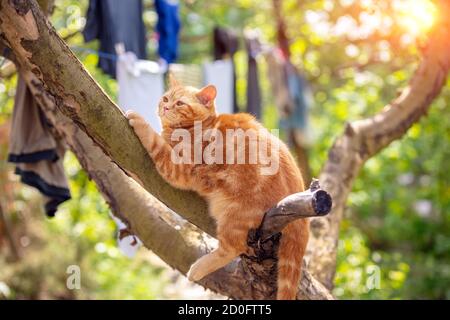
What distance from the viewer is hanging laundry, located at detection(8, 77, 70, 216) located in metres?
3.23

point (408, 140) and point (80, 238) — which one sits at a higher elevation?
point (408, 140)

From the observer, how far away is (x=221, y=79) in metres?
4.60

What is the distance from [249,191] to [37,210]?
186 inches

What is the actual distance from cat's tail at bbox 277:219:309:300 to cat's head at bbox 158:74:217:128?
0.60 m

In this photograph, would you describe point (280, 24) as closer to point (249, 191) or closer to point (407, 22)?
point (407, 22)

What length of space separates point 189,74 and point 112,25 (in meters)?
0.95

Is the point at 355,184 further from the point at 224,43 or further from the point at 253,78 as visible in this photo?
the point at 224,43

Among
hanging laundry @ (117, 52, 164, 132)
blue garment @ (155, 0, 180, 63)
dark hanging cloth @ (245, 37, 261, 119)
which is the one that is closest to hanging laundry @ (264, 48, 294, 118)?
dark hanging cloth @ (245, 37, 261, 119)

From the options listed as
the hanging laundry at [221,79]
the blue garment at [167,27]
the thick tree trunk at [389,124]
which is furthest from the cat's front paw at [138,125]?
the hanging laundry at [221,79]

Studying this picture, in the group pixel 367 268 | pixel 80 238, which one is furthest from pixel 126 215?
pixel 80 238

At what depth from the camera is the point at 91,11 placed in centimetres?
363

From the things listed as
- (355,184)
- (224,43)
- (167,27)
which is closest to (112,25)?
(167,27)

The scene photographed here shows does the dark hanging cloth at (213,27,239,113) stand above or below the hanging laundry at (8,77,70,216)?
above

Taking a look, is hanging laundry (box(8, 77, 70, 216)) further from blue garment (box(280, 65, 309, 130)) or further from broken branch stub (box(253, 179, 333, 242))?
blue garment (box(280, 65, 309, 130))
